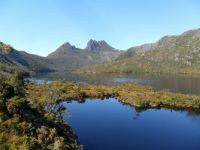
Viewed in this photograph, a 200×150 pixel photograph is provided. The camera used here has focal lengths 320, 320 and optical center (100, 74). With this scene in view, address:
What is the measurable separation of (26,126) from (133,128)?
68777 millimetres

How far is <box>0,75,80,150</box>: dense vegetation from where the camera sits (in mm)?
79438

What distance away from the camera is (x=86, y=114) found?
591 feet

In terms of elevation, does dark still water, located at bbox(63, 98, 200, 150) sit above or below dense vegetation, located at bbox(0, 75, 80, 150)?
below

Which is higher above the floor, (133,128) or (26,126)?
(26,126)

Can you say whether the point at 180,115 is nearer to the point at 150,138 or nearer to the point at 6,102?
the point at 150,138

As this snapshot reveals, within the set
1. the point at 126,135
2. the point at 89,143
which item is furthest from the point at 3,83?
the point at 126,135

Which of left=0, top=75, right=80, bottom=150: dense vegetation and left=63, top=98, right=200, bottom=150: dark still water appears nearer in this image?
left=0, top=75, right=80, bottom=150: dense vegetation

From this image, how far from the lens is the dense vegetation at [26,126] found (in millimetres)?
79438

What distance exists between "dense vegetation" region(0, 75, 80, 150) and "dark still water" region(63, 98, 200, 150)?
16.6 metres

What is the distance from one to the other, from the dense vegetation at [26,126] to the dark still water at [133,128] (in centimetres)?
1663

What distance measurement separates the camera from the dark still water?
12166cm

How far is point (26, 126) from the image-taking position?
90438 millimetres

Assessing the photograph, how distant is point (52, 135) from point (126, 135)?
4833 cm

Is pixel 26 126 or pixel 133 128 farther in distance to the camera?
pixel 133 128
